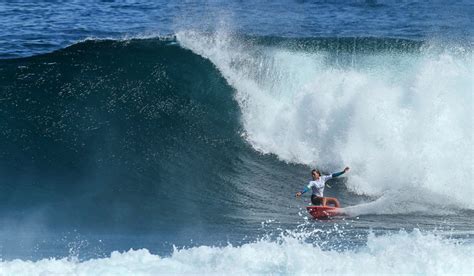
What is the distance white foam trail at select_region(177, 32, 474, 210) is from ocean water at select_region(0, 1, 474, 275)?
44 mm

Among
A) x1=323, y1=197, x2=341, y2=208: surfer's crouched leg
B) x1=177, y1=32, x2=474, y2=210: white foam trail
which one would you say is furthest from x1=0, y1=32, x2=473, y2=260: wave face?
x1=323, y1=197, x2=341, y2=208: surfer's crouched leg

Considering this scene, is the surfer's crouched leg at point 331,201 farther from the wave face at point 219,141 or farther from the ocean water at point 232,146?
the ocean water at point 232,146

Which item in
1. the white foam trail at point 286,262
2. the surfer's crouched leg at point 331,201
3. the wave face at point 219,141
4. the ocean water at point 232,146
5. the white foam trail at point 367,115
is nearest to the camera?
the white foam trail at point 286,262

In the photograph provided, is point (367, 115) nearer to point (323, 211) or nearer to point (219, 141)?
point (219, 141)

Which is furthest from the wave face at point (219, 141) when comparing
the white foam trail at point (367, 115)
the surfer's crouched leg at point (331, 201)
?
the surfer's crouched leg at point (331, 201)

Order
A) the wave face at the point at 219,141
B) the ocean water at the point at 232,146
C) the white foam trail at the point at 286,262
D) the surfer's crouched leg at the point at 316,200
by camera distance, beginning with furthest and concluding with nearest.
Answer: the surfer's crouched leg at the point at 316,200 < the wave face at the point at 219,141 < the ocean water at the point at 232,146 < the white foam trail at the point at 286,262

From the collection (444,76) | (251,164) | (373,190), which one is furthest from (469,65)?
(251,164)

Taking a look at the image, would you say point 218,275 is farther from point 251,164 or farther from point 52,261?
point 251,164

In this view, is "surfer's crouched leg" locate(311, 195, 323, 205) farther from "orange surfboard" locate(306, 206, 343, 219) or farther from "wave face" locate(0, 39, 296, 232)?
"wave face" locate(0, 39, 296, 232)

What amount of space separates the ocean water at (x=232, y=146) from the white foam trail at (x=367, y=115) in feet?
0.14

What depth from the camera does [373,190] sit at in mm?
18984

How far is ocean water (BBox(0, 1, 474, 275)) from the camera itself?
42.2 ft

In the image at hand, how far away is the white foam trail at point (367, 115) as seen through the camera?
18.9 metres

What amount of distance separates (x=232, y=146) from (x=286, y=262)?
31.6 ft
